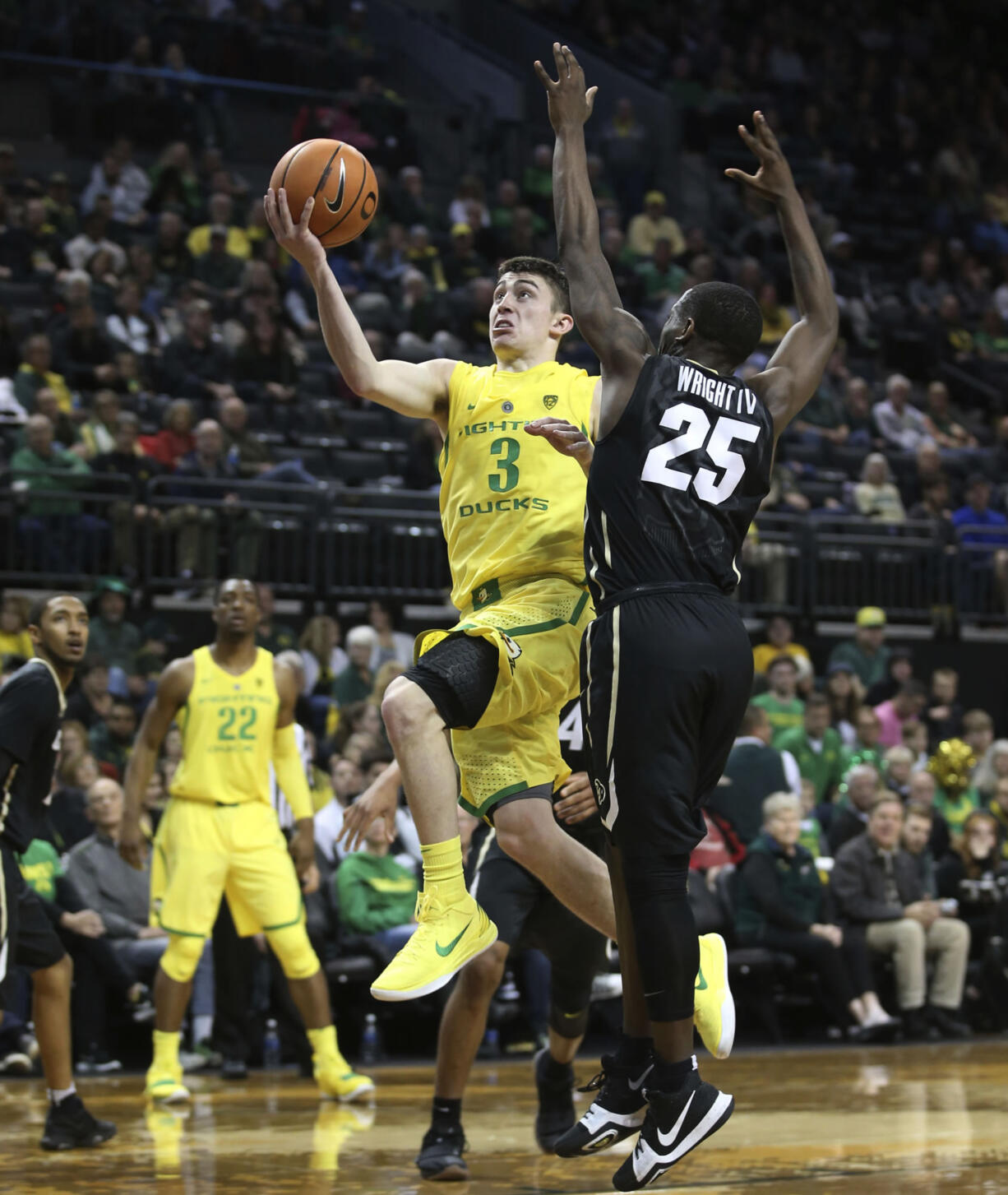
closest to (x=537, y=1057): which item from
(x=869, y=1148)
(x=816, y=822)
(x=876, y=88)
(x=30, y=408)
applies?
(x=869, y=1148)

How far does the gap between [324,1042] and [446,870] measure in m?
3.56

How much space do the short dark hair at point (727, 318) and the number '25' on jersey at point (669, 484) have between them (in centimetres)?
14

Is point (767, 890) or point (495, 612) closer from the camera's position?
point (495, 612)

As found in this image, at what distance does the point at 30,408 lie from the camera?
44.8ft

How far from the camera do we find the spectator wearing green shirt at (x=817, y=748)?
42.3 feet

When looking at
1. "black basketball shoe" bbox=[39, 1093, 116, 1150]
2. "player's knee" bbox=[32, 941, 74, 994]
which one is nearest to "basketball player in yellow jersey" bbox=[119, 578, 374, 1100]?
"player's knee" bbox=[32, 941, 74, 994]

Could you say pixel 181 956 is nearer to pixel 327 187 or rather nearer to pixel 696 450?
pixel 327 187

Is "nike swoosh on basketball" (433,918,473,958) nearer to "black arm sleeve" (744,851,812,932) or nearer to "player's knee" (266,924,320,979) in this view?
"player's knee" (266,924,320,979)

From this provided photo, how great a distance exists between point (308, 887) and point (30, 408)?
17.9 feet

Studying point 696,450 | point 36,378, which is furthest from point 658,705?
point 36,378

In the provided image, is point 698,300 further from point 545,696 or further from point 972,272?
point 972,272

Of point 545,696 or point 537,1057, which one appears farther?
point 537,1057

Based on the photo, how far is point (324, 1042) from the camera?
27.9 ft

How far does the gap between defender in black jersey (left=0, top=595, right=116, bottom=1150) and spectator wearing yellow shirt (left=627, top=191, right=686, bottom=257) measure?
1338 cm
